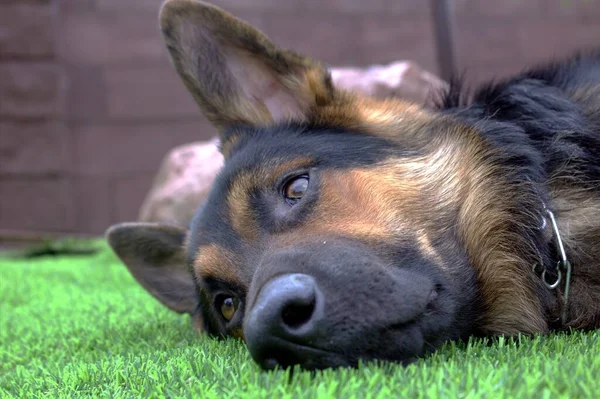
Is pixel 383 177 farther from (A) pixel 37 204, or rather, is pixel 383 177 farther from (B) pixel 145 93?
(A) pixel 37 204

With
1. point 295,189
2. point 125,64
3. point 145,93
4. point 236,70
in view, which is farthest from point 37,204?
point 295,189

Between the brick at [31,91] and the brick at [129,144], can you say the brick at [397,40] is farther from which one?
the brick at [31,91]

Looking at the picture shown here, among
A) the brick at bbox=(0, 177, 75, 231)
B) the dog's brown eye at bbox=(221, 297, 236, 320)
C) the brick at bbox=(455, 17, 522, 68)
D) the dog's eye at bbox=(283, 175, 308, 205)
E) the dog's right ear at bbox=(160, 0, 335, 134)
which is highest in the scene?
the dog's right ear at bbox=(160, 0, 335, 134)

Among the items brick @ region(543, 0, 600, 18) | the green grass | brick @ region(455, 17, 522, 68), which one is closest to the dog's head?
the green grass

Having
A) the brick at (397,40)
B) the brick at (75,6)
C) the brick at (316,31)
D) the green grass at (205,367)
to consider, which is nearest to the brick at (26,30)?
the brick at (75,6)

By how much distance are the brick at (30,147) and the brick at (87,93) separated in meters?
0.31

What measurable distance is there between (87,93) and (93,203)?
4.42ft

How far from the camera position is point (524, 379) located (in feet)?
4.23

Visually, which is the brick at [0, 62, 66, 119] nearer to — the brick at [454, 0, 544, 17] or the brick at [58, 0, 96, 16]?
the brick at [58, 0, 96, 16]

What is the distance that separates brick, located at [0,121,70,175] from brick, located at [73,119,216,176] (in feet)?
0.86

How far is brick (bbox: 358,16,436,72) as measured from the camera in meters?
7.67

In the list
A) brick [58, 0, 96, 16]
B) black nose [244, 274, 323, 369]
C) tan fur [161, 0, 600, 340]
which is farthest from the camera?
brick [58, 0, 96, 16]

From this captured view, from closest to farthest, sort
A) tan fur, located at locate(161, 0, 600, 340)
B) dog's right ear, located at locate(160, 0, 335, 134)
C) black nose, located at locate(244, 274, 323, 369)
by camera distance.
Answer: black nose, located at locate(244, 274, 323, 369) → tan fur, located at locate(161, 0, 600, 340) → dog's right ear, located at locate(160, 0, 335, 134)

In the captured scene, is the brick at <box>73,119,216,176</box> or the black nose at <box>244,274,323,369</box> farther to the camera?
the brick at <box>73,119,216,176</box>
